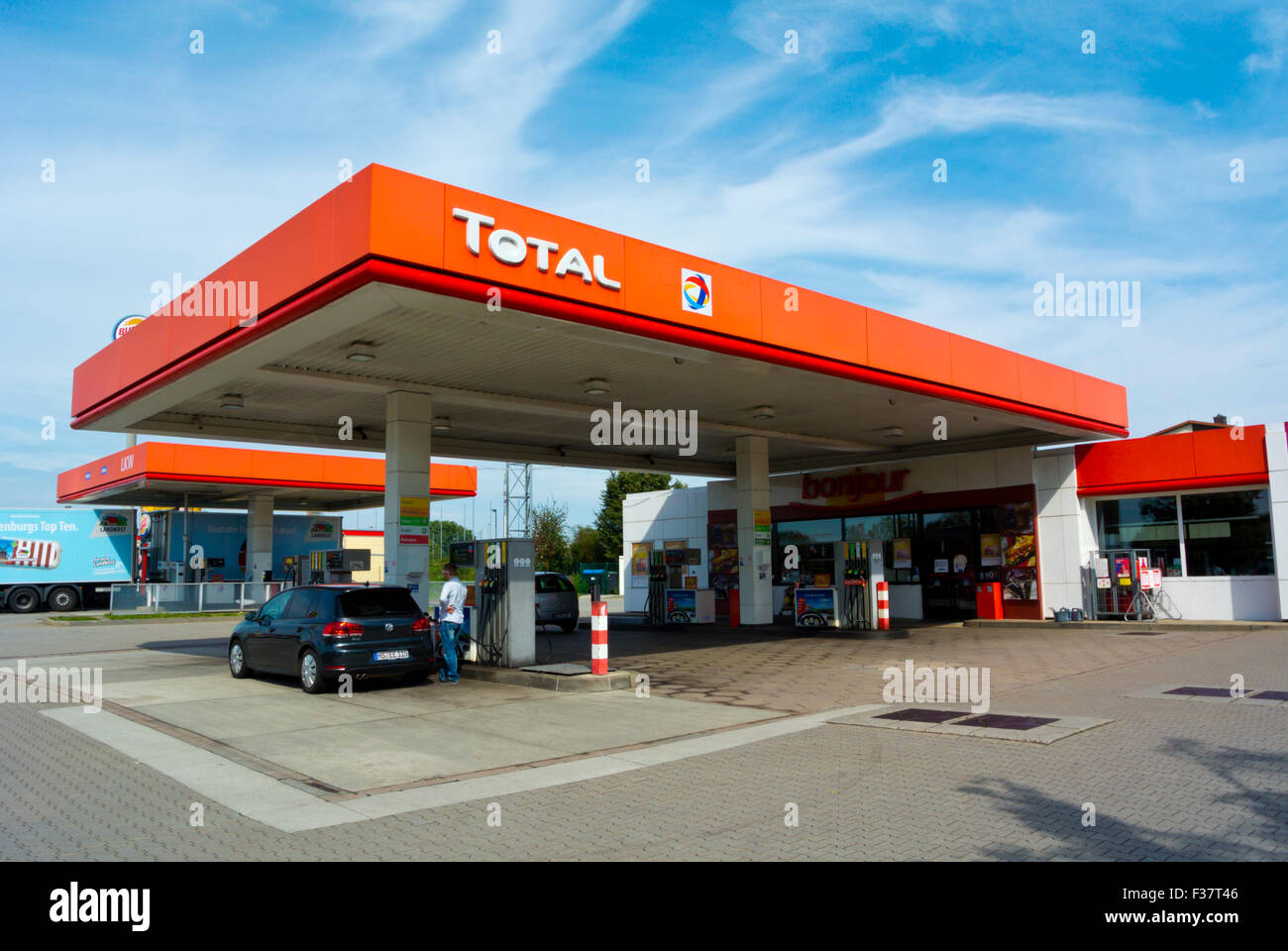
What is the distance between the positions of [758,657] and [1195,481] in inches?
450

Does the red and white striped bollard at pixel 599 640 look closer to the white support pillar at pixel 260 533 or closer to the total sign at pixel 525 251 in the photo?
the total sign at pixel 525 251

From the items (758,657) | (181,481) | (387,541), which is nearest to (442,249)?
(387,541)

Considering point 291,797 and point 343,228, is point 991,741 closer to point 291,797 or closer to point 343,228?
point 291,797

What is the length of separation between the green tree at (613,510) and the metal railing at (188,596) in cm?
4262

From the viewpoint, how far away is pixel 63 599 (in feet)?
117

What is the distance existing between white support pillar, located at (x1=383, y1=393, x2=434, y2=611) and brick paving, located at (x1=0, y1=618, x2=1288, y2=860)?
5.72 m

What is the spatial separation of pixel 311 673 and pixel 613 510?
208 feet

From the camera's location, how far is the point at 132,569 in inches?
1454

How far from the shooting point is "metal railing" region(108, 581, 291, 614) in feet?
101

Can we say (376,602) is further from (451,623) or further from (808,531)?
(808,531)

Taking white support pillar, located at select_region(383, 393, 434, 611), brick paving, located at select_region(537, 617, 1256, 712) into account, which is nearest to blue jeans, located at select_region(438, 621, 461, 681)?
white support pillar, located at select_region(383, 393, 434, 611)

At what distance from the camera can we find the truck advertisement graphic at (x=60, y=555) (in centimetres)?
3444
